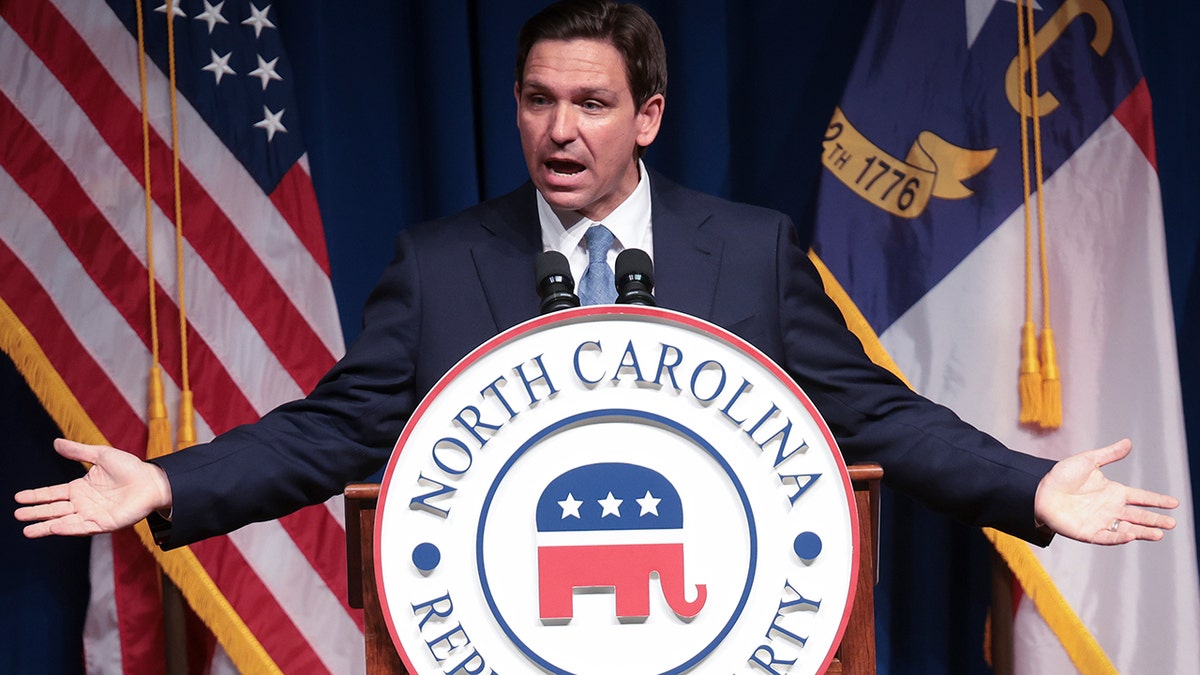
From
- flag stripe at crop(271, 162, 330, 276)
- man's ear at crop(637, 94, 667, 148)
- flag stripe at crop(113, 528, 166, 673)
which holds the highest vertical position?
man's ear at crop(637, 94, 667, 148)

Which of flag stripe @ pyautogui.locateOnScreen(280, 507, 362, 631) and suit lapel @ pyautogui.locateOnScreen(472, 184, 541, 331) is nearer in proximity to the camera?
suit lapel @ pyautogui.locateOnScreen(472, 184, 541, 331)

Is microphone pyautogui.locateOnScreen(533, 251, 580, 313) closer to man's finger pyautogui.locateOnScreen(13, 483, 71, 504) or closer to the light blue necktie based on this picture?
the light blue necktie

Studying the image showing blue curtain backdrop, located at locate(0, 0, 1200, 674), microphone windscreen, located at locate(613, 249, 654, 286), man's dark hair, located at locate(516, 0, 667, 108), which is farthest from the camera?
blue curtain backdrop, located at locate(0, 0, 1200, 674)

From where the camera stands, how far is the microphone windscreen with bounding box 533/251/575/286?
1537 millimetres

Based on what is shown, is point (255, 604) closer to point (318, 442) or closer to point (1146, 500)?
point (318, 442)

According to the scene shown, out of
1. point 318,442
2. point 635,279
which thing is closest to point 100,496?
point 318,442

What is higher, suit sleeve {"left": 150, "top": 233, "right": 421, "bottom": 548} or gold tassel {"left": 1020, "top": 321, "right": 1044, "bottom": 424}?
suit sleeve {"left": 150, "top": 233, "right": 421, "bottom": 548}

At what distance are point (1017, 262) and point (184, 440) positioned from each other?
1.76 m

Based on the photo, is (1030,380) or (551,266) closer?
(551,266)

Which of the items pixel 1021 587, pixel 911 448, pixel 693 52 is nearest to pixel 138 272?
pixel 693 52

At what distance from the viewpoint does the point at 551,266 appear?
60.8 inches

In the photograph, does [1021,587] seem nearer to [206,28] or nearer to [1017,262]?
[1017,262]

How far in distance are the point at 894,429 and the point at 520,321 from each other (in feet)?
1.68

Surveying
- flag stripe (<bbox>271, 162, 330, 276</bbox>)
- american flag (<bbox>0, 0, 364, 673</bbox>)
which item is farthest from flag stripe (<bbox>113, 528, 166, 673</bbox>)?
flag stripe (<bbox>271, 162, 330, 276</bbox>)
